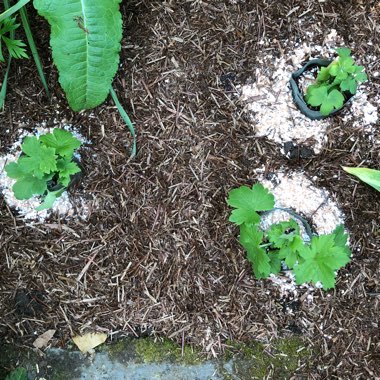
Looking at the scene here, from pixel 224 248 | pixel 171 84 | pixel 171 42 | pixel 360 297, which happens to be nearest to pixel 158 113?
pixel 171 84

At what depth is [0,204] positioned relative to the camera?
221 centimetres

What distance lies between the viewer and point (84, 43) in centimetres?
200

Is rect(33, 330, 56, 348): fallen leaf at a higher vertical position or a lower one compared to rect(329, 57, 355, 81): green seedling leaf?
lower

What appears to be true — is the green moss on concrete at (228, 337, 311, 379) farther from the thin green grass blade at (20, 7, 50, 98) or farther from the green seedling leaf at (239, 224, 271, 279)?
the thin green grass blade at (20, 7, 50, 98)

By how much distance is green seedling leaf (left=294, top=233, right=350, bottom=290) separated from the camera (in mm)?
1807

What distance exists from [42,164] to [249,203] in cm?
77

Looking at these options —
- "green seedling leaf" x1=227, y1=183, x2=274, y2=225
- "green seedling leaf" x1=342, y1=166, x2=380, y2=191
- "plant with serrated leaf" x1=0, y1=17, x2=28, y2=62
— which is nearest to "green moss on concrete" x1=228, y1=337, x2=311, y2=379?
"green seedling leaf" x1=227, y1=183, x2=274, y2=225

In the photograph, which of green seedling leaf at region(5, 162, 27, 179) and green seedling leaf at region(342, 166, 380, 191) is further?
green seedling leaf at region(342, 166, 380, 191)

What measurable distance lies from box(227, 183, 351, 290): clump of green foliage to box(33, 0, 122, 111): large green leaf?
2.28 feet

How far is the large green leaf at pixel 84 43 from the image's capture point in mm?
1968

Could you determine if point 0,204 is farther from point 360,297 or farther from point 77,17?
point 360,297

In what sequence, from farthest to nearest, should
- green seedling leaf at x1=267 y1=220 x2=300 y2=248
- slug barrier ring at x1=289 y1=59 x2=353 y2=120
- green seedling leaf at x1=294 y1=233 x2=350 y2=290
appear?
slug barrier ring at x1=289 y1=59 x2=353 y2=120
green seedling leaf at x1=267 y1=220 x2=300 y2=248
green seedling leaf at x1=294 y1=233 x2=350 y2=290

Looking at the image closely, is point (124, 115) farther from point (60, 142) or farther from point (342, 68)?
point (342, 68)

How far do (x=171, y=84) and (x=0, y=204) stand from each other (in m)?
0.88
